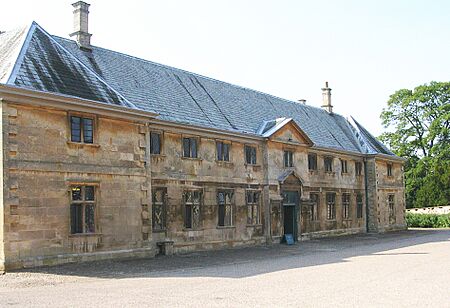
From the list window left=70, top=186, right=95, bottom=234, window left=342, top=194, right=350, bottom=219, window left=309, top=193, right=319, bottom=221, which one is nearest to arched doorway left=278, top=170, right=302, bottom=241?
window left=309, top=193, right=319, bottom=221

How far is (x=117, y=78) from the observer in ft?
78.1

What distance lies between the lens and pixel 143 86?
81.5 ft

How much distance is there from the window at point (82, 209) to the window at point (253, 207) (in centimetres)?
1021

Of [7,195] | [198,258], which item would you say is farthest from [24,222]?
[198,258]

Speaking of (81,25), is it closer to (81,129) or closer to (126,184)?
(81,129)

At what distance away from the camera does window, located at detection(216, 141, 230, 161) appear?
87.1ft

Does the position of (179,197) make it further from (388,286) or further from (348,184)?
(348,184)

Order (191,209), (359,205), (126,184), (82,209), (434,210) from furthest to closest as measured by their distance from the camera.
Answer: (434,210), (359,205), (191,209), (126,184), (82,209)

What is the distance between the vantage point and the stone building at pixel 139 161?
17.9 meters

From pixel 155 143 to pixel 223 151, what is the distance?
460 centimetres

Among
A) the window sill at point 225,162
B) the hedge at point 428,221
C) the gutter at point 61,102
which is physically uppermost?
the gutter at point 61,102

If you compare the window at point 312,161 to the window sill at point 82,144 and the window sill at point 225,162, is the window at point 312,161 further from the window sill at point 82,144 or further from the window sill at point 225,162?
the window sill at point 82,144

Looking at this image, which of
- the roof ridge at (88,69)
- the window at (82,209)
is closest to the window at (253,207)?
the roof ridge at (88,69)

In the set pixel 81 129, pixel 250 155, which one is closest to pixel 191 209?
pixel 250 155
